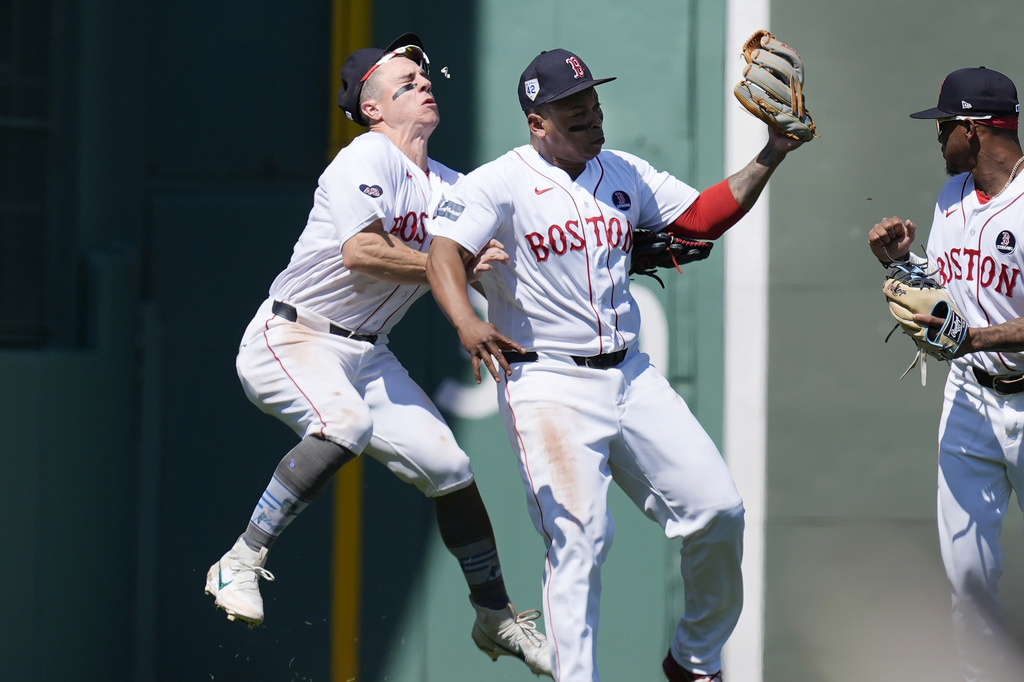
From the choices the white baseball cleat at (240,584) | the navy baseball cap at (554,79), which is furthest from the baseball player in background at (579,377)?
the white baseball cleat at (240,584)

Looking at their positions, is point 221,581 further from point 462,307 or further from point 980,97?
point 980,97

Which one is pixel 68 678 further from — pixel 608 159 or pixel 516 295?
pixel 608 159

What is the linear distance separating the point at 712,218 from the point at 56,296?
2828 mm

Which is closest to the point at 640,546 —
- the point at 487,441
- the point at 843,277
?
the point at 487,441

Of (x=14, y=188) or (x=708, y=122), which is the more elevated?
(x=708, y=122)

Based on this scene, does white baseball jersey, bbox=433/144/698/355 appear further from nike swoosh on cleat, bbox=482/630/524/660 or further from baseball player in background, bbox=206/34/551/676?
nike swoosh on cleat, bbox=482/630/524/660

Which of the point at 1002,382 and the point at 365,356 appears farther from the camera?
the point at 365,356

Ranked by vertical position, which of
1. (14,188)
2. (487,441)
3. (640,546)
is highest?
(14,188)

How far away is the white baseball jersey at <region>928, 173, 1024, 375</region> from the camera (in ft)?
13.3

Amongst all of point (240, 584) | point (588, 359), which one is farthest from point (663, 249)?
point (240, 584)

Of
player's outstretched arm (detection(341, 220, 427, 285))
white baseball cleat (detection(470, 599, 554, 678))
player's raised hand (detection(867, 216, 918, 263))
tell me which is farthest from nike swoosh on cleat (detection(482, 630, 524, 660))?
player's raised hand (detection(867, 216, 918, 263))

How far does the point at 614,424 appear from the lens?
3.79 metres

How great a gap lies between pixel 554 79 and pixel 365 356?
→ 1.20 m

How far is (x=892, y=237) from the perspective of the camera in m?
4.04
